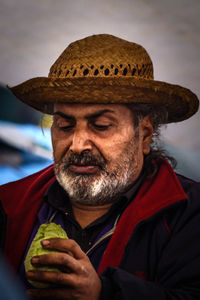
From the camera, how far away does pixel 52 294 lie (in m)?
0.99

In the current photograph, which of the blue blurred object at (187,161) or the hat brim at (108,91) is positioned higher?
the hat brim at (108,91)

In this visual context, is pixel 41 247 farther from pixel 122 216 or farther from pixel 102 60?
pixel 102 60

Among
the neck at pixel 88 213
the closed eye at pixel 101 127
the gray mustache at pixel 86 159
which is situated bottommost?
the neck at pixel 88 213

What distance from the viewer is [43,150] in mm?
2492

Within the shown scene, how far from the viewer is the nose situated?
1.32 meters

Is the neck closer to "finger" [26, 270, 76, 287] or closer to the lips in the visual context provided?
the lips

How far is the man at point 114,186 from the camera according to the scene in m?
1.16

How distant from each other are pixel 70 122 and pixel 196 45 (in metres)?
0.99

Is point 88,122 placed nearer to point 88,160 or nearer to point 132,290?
point 88,160

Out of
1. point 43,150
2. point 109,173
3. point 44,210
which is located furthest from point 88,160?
point 43,150

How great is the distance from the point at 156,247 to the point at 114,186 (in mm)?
320

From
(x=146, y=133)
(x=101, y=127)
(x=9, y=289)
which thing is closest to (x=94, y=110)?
(x=101, y=127)

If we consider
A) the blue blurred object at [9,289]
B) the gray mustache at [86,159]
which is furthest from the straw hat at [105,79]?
the blue blurred object at [9,289]

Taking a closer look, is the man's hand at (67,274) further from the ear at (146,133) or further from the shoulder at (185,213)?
the ear at (146,133)
